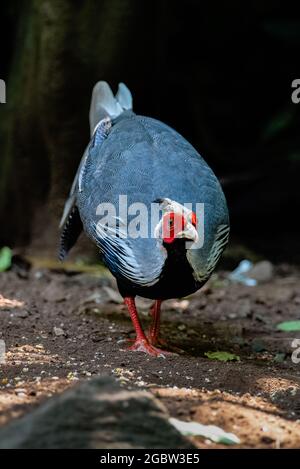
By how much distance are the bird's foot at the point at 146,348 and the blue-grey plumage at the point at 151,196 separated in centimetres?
30

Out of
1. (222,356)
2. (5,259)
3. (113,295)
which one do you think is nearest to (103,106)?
(113,295)

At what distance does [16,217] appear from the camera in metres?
7.46

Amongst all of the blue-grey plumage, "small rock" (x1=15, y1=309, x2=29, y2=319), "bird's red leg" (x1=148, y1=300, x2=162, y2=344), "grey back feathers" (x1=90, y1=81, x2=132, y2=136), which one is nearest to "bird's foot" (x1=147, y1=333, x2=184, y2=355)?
"bird's red leg" (x1=148, y1=300, x2=162, y2=344)

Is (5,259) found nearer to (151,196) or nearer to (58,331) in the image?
(58,331)

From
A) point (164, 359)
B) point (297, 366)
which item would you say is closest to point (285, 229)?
point (297, 366)

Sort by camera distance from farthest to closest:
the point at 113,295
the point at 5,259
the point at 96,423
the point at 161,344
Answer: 1. the point at 5,259
2. the point at 113,295
3. the point at 161,344
4. the point at 96,423

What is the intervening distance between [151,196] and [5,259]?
2.63 m

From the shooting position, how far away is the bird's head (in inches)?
165

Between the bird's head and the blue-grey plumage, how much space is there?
7 cm

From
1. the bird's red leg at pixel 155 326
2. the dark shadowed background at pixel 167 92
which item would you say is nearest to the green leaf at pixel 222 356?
the bird's red leg at pixel 155 326

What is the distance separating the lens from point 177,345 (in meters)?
5.19

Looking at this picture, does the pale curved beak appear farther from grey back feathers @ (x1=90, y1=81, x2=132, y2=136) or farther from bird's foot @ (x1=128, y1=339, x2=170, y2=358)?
grey back feathers @ (x1=90, y1=81, x2=132, y2=136)

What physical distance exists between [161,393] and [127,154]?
185cm

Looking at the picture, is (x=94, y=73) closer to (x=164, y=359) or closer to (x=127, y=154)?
(x=127, y=154)
